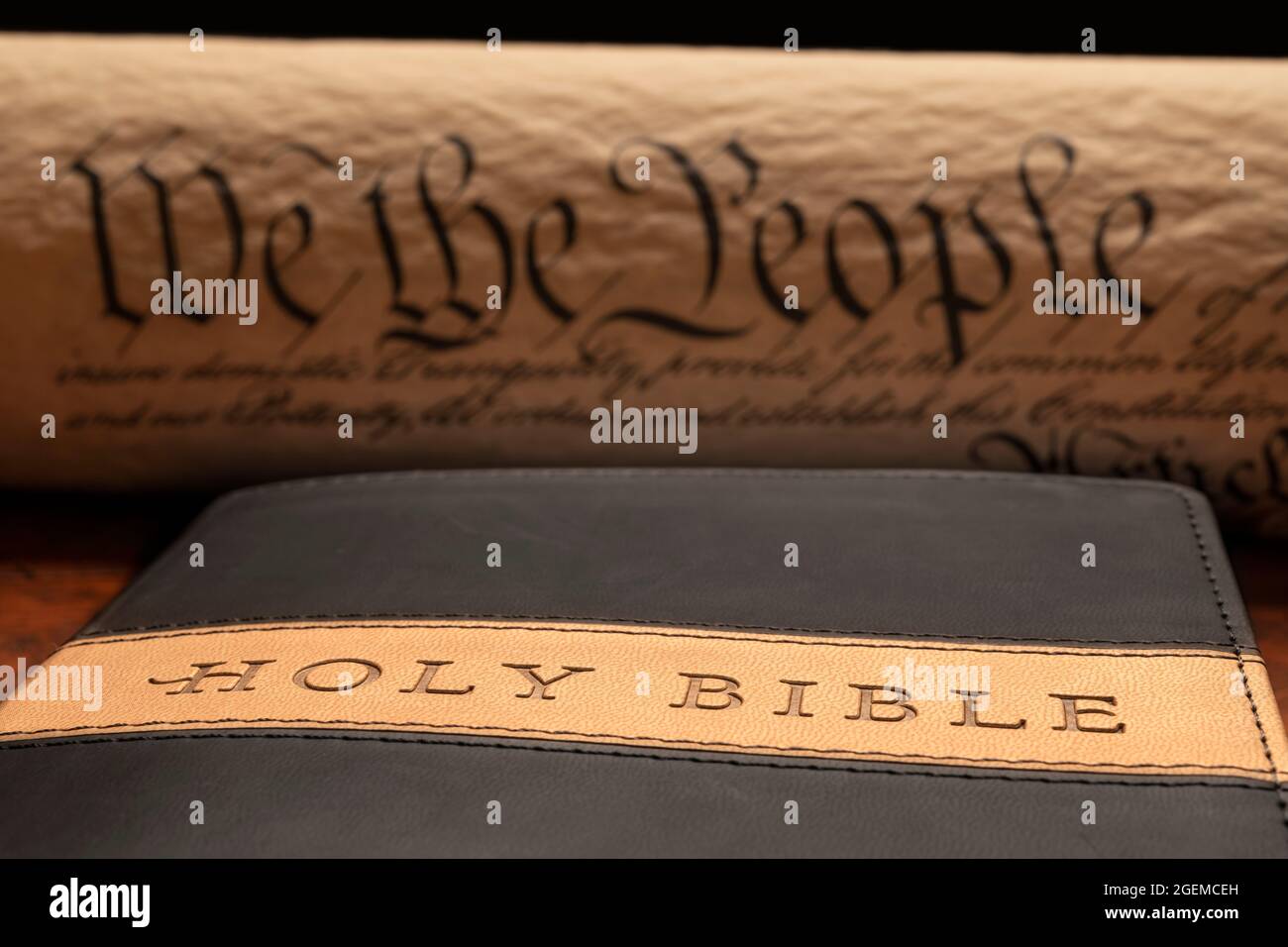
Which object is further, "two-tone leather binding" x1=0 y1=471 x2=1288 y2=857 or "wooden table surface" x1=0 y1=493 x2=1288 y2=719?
"wooden table surface" x1=0 y1=493 x2=1288 y2=719

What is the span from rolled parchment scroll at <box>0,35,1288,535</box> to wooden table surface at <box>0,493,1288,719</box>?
66mm

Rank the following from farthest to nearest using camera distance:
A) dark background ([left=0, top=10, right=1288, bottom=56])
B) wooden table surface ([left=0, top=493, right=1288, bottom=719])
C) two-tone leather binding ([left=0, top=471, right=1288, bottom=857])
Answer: dark background ([left=0, top=10, right=1288, bottom=56]), wooden table surface ([left=0, top=493, right=1288, bottom=719]), two-tone leather binding ([left=0, top=471, right=1288, bottom=857])

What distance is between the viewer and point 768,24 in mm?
1090

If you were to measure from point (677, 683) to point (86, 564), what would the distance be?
Answer: 1.71ft

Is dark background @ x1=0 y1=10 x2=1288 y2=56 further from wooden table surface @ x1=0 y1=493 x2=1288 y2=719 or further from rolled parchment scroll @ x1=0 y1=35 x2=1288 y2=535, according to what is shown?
wooden table surface @ x1=0 y1=493 x2=1288 y2=719

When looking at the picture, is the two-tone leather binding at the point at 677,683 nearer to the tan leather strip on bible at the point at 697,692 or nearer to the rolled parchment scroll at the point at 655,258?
the tan leather strip on bible at the point at 697,692

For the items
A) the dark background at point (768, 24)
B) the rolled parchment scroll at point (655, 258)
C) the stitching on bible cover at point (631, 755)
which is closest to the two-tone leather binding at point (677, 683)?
the stitching on bible cover at point (631, 755)

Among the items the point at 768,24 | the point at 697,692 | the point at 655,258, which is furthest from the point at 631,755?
the point at 768,24

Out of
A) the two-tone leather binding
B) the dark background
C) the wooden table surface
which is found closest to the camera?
the two-tone leather binding

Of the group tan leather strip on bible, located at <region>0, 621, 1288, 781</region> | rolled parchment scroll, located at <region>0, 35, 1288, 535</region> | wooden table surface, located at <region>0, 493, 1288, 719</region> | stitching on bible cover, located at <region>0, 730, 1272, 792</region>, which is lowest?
stitching on bible cover, located at <region>0, 730, 1272, 792</region>

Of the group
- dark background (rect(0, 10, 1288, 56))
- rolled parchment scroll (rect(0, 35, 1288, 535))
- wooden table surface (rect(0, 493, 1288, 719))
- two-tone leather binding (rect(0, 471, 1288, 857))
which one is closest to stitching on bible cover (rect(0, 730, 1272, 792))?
two-tone leather binding (rect(0, 471, 1288, 857))

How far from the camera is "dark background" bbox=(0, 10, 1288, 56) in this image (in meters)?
1.06

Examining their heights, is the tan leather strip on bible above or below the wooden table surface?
below
